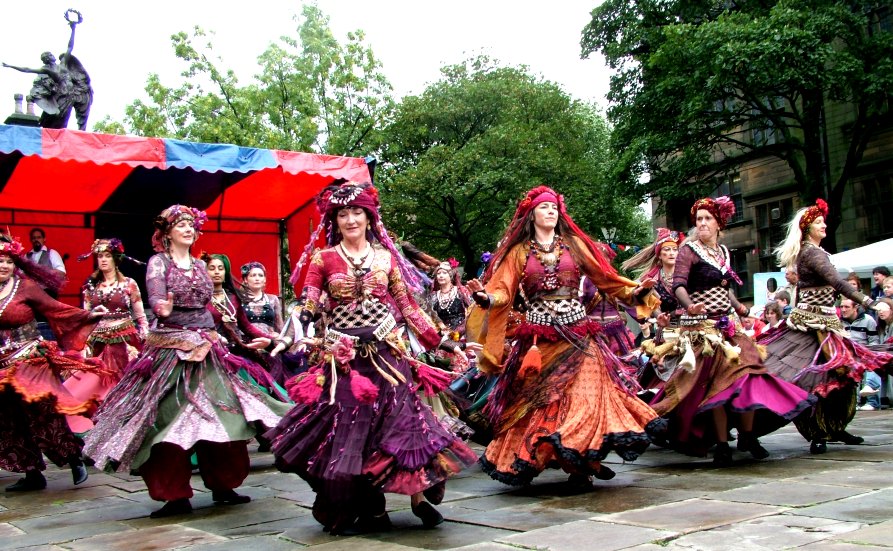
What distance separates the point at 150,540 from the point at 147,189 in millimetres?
8532

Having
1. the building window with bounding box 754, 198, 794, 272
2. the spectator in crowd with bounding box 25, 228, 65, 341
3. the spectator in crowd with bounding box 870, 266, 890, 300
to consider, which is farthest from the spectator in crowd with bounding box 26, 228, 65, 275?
the building window with bounding box 754, 198, 794, 272

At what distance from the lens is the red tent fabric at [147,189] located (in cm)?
1021

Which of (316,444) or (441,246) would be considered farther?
(441,246)

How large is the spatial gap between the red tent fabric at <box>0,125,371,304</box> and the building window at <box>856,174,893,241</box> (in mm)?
19057

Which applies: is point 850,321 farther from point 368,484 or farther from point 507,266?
point 368,484

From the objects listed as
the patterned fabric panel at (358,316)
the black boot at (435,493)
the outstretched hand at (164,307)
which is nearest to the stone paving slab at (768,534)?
the black boot at (435,493)

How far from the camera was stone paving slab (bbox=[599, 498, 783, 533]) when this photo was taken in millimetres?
4533

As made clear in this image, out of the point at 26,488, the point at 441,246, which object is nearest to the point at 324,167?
the point at 26,488

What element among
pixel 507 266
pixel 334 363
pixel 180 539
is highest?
pixel 507 266

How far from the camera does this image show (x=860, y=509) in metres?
4.68

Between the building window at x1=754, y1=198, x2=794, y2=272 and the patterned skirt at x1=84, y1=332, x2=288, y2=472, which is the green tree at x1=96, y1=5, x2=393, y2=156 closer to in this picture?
the building window at x1=754, y1=198, x2=794, y2=272

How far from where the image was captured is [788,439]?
8.56 m

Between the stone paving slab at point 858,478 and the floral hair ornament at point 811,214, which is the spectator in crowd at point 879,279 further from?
the stone paving slab at point 858,478

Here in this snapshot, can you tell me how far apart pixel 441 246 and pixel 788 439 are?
25.6m
